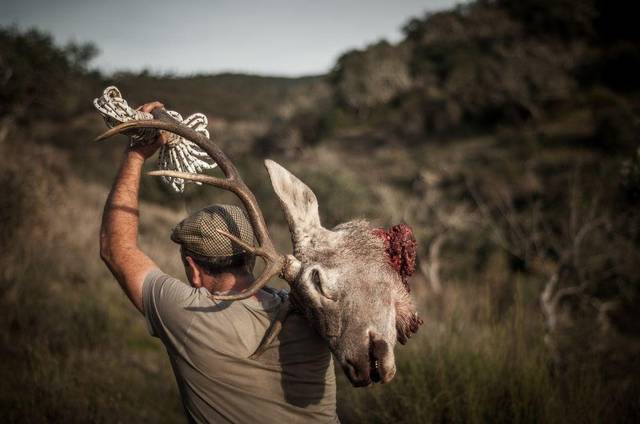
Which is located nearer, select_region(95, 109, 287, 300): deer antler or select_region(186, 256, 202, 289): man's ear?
select_region(95, 109, 287, 300): deer antler

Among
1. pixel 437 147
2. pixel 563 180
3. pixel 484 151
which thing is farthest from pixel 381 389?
pixel 437 147

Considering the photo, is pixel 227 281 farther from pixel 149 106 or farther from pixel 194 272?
pixel 149 106

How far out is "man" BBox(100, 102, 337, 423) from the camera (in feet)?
5.46

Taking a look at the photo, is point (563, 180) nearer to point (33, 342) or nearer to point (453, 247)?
point (453, 247)

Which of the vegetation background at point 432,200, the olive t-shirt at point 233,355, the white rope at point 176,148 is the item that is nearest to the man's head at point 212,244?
the olive t-shirt at point 233,355

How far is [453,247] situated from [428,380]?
14.8 metres

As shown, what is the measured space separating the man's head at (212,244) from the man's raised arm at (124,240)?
18 cm

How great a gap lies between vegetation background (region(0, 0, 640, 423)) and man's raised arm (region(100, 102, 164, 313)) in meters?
2.12

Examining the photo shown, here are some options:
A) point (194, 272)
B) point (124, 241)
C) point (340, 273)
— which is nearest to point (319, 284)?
point (340, 273)

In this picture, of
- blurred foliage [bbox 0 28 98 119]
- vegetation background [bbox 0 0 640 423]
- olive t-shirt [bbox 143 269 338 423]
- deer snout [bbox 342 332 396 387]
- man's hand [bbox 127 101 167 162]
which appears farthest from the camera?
blurred foliage [bbox 0 28 98 119]

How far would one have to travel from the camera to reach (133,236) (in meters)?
1.83

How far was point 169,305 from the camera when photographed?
1664 millimetres

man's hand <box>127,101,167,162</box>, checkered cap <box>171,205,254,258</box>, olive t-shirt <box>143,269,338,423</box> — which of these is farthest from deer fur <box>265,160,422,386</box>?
man's hand <box>127,101,167,162</box>

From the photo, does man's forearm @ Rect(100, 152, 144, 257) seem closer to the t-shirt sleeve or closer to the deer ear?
the t-shirt sleeve
